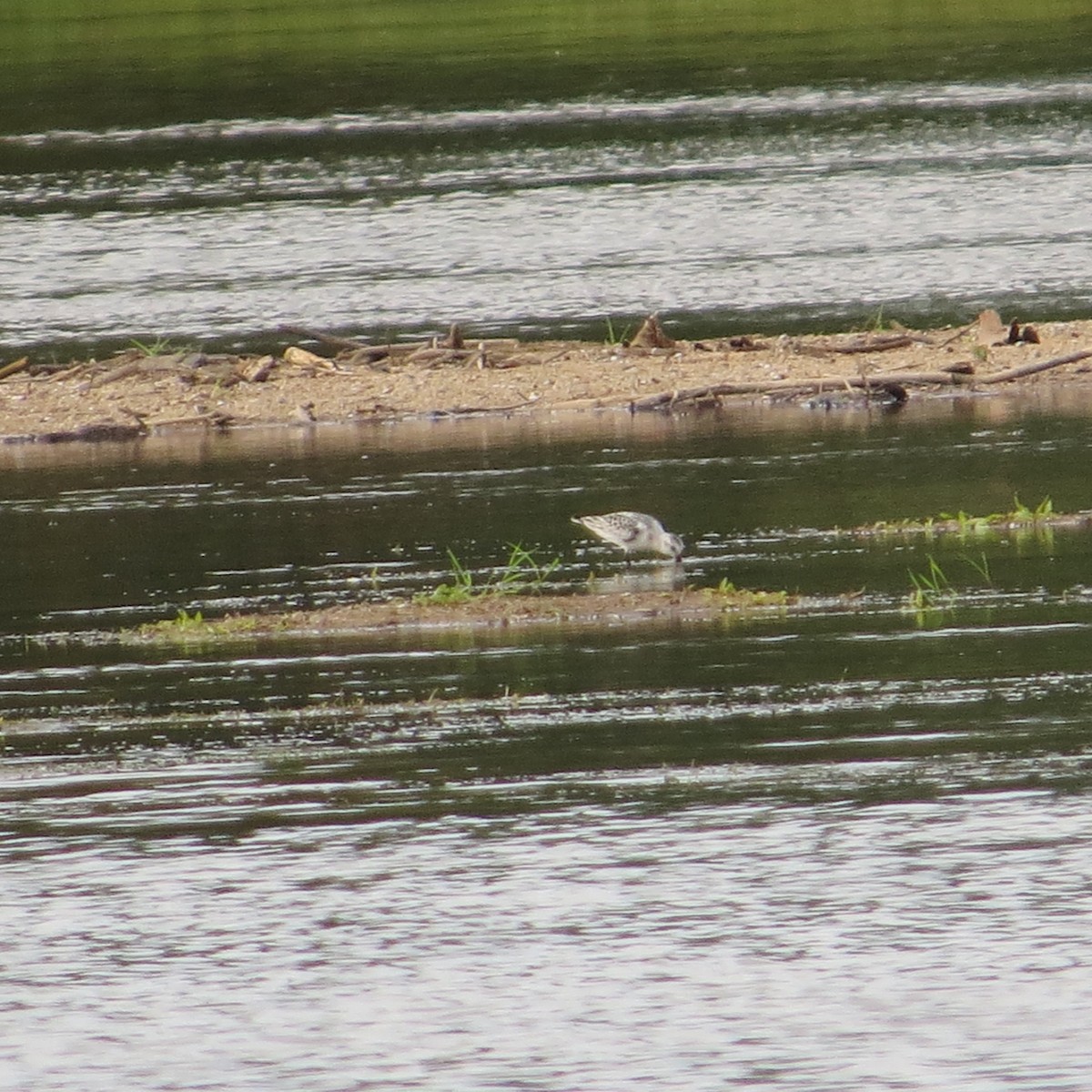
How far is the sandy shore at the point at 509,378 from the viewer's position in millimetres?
24188

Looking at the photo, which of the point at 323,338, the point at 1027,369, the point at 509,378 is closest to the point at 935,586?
the point at 1027,369

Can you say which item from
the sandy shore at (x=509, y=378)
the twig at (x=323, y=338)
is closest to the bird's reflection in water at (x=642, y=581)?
the sandy shore at (x=509, y=378)

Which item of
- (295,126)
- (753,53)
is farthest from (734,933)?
(753,53)

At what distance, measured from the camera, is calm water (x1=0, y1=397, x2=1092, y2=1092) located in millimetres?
8289

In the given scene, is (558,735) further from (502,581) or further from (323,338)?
(323,338)

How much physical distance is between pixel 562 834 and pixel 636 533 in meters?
5.82

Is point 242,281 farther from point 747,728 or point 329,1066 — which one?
point 329,1066

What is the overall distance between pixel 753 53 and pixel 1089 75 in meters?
8.50

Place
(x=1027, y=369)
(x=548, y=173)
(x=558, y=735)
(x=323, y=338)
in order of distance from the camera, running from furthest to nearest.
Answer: (x=548, y=173)
(x=323, y=338)
(x=1027, y=369)
(x=558, y=735)

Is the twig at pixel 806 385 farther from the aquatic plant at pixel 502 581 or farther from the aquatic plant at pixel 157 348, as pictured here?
the aquatic plant at pixel 502 581

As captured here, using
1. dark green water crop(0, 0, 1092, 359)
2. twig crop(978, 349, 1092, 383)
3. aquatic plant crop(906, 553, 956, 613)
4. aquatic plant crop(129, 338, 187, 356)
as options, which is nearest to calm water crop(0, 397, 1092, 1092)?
aquatic plant crop(906, 553, 956, 613)

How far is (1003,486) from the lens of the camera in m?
18.6

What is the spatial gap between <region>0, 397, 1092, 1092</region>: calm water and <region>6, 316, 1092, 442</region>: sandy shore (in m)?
7.09

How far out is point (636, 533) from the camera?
1592 cm
